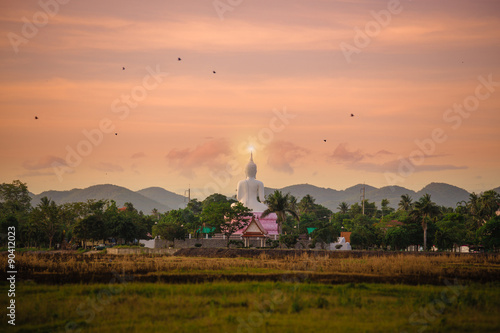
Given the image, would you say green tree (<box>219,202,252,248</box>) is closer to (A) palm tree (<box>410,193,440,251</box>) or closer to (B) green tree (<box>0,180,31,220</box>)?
(A) palm tree (<box>410,193,440,251</box>)

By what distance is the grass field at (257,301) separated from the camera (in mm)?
28062

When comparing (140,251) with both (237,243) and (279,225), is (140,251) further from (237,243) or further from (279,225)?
(279,225)

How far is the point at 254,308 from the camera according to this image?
32.1 m

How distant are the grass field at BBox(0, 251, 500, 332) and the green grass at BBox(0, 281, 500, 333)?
0.05 meters

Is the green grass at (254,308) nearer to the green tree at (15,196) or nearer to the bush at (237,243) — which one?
the bush at (237,243)

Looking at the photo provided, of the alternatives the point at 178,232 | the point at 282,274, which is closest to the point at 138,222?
the point at 178,232

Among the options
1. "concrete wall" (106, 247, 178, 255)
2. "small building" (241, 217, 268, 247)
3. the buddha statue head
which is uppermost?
the buddha statue head

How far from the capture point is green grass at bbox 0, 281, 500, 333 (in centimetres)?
2783

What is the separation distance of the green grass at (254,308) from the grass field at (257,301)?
0.17 ft

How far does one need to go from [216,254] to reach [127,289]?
4589 cm

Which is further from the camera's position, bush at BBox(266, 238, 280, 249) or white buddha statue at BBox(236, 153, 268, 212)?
white buddha statue at BBox(236, 153, 268, 212)

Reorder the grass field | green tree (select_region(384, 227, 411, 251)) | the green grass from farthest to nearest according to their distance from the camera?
green tree (select_region(384, 227, 411, 251))
the grass field
the green grass

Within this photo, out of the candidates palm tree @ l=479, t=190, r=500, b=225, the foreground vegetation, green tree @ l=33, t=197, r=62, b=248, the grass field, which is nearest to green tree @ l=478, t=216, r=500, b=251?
the foreground vegetation

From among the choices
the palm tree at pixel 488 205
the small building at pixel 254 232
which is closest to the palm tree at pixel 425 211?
the small building at pixel 254 232
